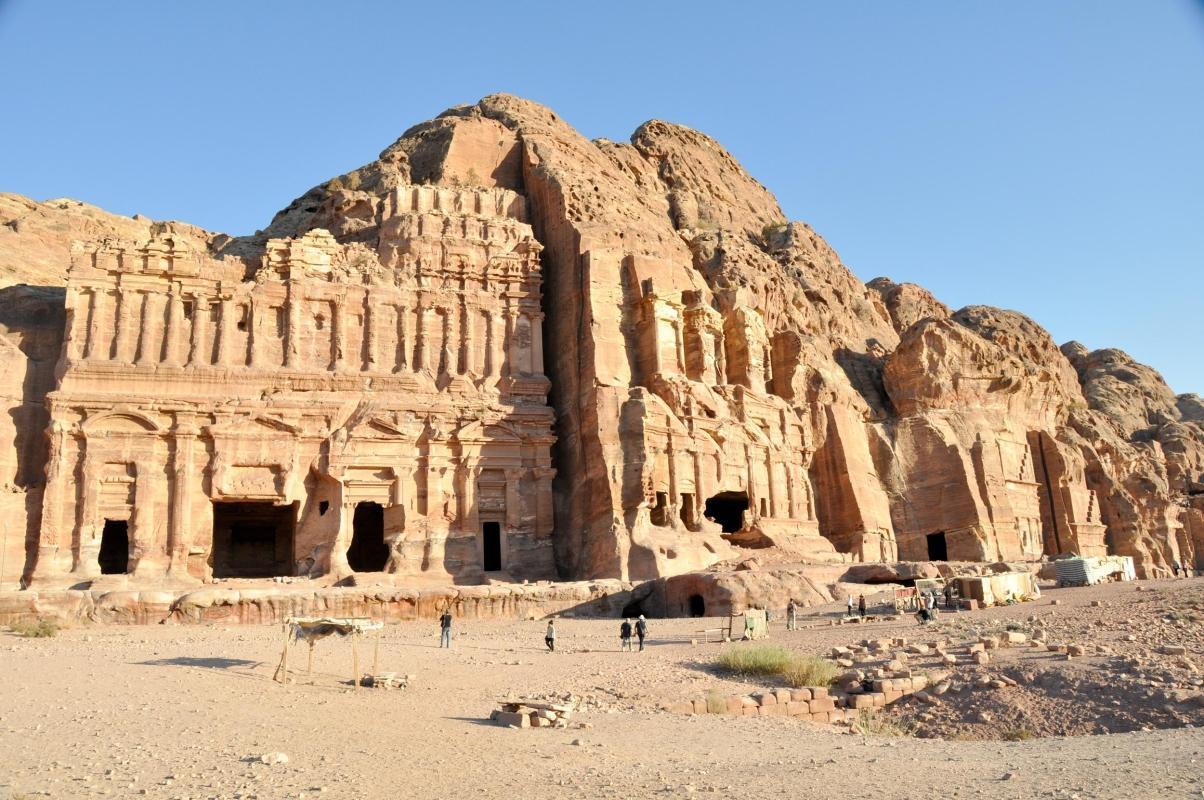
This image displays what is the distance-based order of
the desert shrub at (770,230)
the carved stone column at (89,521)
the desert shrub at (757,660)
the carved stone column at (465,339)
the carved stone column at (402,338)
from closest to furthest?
the desert shrub at (757,660) → the carved stone column at (89,521) → the carved stone column at (402,338) → the carved stone column at (465,339) → the desert shrub at (770,230)

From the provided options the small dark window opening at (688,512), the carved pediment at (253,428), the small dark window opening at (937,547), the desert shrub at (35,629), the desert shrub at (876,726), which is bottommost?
the desert shrub at (876,726)

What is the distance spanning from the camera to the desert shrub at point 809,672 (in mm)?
17156

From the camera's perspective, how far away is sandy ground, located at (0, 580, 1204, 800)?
10156mm

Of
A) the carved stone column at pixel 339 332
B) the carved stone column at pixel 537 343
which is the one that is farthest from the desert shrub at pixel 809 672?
the carved stone column at pixel 339 332

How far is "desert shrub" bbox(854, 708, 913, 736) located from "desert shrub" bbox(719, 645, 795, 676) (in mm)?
2494

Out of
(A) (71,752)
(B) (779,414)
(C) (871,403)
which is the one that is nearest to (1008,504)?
(C) (871,403)

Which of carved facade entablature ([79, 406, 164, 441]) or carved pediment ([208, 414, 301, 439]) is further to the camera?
carved pediment ([208, 414, 301, 439])

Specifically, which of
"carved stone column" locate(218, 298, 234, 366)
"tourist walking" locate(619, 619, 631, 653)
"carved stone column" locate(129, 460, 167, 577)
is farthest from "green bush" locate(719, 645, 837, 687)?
"carved stone column" locate(218, 298, 234, 366)

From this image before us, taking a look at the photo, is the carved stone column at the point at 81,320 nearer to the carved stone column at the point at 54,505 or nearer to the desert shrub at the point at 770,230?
the carved stone column at the point at 54,505

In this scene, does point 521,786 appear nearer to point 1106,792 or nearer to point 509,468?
point 1106,792

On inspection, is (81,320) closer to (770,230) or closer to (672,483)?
(672,483)

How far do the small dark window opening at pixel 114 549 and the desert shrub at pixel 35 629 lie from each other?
1066 centimetres

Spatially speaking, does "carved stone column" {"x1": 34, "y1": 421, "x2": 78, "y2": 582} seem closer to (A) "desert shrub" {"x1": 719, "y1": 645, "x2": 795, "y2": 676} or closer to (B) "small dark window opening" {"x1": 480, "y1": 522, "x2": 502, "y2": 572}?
(B) "small dark window opening" {"x1": 480, "y1": 522, "x2": 502, "y2": 572}

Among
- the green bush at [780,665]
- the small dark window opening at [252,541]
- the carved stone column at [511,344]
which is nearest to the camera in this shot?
the green bush at [780,665]
